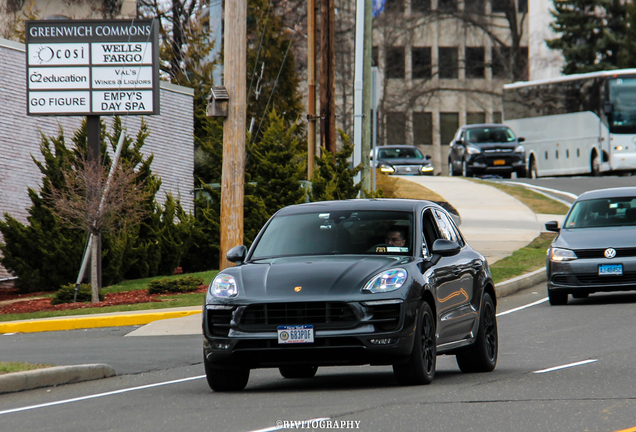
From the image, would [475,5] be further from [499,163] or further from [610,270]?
[610,270]

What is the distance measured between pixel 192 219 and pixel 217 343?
16.9 meters

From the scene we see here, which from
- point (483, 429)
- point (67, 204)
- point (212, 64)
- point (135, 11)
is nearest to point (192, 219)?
point (67, 204)

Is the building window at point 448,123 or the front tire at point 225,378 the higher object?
the building window at point 448,123

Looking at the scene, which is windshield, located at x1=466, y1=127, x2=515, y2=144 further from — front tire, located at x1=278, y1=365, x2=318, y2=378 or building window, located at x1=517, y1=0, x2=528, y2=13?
building window, located at x1=517, y1=0, x2=528, y2=13

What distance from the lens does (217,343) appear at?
27.7 ft

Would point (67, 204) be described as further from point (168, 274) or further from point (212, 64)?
point (212, 64)

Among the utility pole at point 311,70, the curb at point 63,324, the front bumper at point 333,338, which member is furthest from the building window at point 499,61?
the front bumper at point 333,338

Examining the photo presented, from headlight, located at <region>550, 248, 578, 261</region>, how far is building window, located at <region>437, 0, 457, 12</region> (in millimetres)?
62794

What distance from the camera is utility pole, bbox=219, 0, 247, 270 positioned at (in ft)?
53.9

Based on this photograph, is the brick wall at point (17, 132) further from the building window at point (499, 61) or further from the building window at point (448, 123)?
the building window at point (448, 123)

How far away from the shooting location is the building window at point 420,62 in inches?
3091

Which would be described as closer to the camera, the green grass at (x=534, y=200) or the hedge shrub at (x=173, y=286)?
the hedge shrub at (x=173, y=286)

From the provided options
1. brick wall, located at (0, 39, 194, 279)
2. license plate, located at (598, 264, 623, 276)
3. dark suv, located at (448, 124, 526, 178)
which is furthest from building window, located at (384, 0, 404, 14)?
license plate, located at (598, 264, 623, 276)

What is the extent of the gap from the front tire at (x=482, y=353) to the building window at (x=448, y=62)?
69.7m
